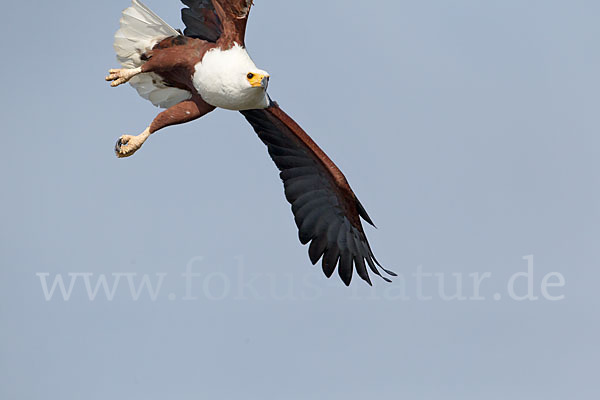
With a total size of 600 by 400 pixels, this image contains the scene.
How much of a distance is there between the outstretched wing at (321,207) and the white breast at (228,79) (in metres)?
1.82

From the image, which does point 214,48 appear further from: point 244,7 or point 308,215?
point 308,215

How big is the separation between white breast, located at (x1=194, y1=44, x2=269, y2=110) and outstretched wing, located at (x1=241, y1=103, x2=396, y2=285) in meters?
1.82

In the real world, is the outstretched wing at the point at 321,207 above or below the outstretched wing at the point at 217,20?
below

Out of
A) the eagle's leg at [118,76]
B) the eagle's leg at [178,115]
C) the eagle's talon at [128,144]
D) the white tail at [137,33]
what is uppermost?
the white tail at [137,33]

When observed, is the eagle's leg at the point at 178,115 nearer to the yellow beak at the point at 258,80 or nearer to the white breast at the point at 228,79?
the white breast at the point at 228,79

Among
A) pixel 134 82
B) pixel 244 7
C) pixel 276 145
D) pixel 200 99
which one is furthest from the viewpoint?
pixel 276 145

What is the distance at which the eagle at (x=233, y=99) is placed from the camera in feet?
33.1

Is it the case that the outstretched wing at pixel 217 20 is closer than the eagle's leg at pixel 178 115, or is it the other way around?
the outstretched wing at pixel 217 20

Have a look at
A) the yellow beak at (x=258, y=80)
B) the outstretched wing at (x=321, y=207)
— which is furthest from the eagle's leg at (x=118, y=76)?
the outstretched wing at (x=321, y=207)

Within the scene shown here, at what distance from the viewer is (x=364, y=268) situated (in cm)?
1234

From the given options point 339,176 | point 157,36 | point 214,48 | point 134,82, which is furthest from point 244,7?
point 339,176

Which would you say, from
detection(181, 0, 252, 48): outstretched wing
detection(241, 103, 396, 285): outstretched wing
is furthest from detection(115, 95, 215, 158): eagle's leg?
detection(241, 103, 396, 285): outstretched wing

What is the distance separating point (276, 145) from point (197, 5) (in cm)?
190

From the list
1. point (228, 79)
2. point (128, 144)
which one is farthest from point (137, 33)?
point (228, 79)
